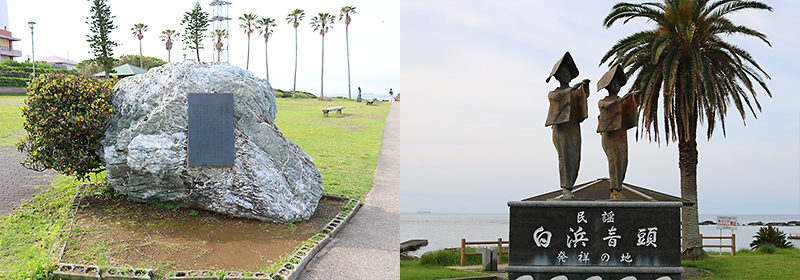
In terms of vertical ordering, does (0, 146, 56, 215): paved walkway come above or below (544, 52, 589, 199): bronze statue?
below

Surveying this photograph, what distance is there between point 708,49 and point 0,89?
33.1 m

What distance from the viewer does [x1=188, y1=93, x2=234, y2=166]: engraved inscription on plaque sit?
8055mm

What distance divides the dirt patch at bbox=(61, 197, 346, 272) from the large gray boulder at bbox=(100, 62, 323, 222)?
23 cm

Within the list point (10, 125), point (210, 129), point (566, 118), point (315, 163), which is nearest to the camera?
point (566, 118)

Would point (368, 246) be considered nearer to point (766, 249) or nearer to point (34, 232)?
point (34, 232)

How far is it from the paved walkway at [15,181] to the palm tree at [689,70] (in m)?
14.0

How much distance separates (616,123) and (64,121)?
858 centimetres

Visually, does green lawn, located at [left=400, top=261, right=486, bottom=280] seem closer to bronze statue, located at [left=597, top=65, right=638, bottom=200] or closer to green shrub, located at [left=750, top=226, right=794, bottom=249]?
bronze statue, located at [left=597, top=65, right=638, bottom=200]

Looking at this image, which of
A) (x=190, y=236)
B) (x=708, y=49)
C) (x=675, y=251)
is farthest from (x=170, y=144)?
(x=708, y=49)

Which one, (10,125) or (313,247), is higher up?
Result: (10,125)

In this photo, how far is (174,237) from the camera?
735 centimetres

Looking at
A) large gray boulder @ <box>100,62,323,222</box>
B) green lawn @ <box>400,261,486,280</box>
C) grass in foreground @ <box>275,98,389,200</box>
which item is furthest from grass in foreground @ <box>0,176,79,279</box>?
green lawn @ <box>400,261,486,280</box>

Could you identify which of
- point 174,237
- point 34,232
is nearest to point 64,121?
point 34,232

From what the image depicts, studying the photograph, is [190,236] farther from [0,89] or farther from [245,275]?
[0,89]
